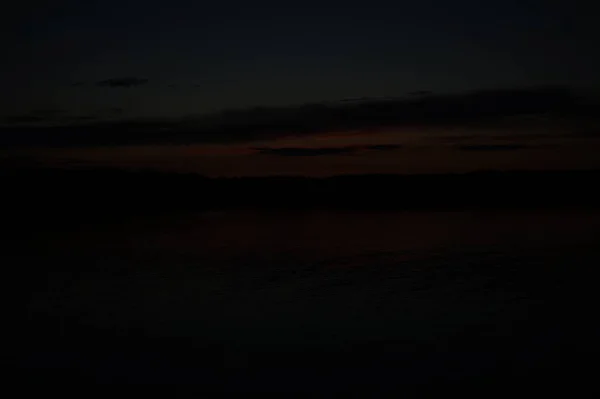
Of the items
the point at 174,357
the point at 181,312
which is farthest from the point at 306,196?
the point at 174,357

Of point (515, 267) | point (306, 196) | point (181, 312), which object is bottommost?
point (306, 196)

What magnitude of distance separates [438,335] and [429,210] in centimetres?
1854

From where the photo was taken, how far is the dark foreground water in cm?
679

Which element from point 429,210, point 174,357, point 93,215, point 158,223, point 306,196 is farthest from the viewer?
point 306,196

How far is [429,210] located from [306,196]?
532 centimetres

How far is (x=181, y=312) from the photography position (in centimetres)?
901

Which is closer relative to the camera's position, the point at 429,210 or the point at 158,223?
the point at 158,223

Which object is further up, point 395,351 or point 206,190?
point 395,351

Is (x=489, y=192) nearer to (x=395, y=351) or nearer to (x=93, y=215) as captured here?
(x=93, y=215)

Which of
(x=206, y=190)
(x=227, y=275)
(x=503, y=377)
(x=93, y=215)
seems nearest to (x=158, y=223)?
(x=93, y=215)

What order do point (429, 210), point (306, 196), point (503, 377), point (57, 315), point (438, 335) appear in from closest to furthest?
point (503, 377) < point (438, 335) < point (57, 315) < point (429, 210) < point (306, 196)

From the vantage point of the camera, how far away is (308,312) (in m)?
8.84

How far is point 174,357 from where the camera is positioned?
7207mm

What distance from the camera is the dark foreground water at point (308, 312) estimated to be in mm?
6789
